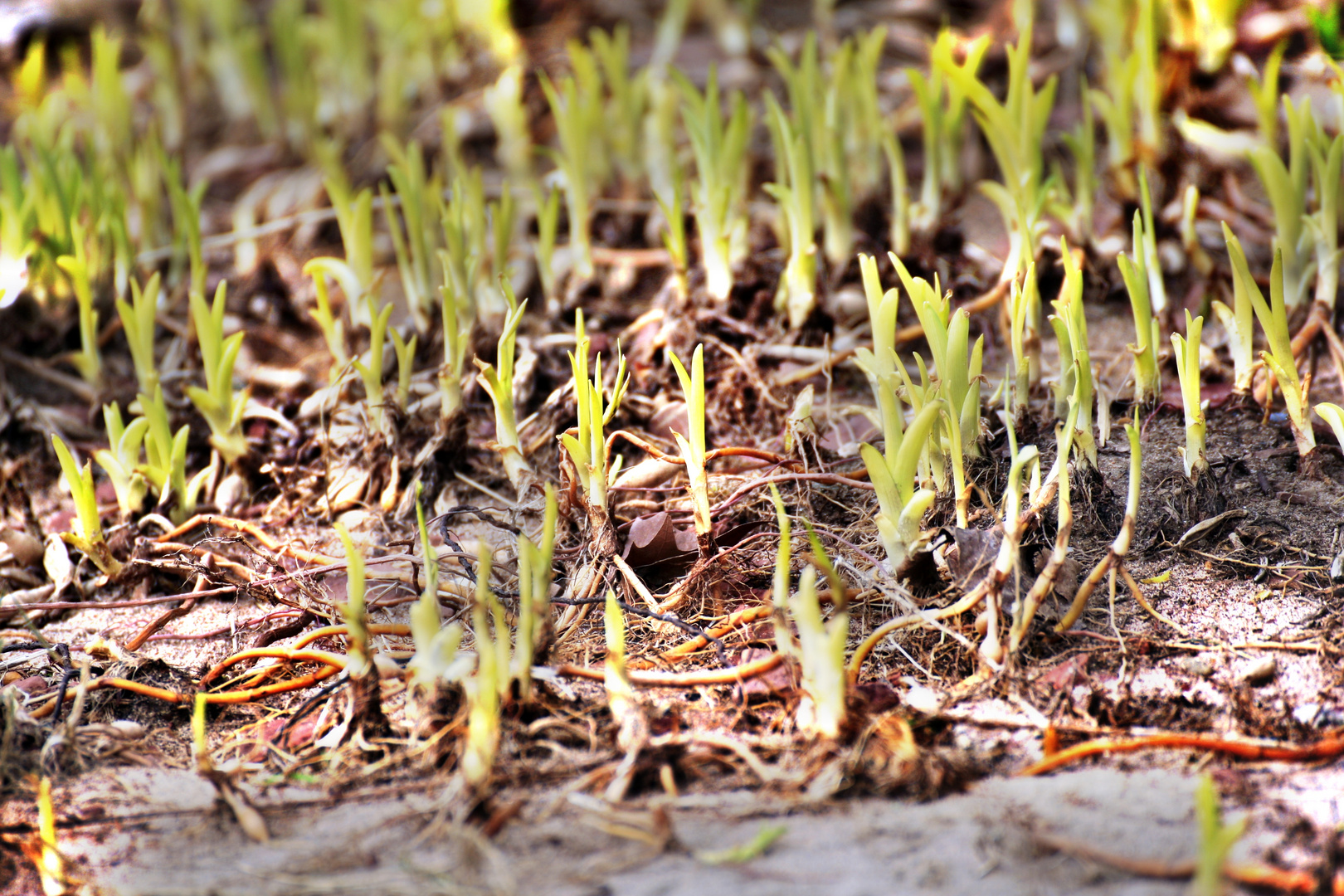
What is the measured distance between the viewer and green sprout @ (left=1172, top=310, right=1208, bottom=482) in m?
1.22

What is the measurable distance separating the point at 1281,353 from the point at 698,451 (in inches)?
29.5

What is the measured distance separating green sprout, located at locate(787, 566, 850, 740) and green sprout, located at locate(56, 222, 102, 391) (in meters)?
1.28

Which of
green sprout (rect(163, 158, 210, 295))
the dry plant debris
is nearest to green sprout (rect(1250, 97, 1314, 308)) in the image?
the dry plant debris

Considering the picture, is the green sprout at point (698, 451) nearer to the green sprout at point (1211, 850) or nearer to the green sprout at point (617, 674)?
the green sprout at point (617, 674)

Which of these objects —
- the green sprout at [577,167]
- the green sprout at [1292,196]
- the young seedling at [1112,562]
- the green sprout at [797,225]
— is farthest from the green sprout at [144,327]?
the green sprout at [1292,196]

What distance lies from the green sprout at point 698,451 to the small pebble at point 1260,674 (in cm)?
61

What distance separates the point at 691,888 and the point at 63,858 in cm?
58

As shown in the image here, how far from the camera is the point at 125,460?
1.48m

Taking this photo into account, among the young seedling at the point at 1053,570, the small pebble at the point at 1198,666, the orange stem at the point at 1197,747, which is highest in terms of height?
the young seedling at the point at 1053,570

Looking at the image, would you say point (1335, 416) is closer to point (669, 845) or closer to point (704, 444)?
point (704, 444)

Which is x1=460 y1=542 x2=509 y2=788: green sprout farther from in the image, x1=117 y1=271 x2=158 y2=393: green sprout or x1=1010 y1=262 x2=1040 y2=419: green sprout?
x1=117 y1=271 x2=158 y2=393: green sprout

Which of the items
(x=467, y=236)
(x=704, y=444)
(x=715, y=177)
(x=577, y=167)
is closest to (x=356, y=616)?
(x=704, y=444)

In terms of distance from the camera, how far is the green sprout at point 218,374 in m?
1.50

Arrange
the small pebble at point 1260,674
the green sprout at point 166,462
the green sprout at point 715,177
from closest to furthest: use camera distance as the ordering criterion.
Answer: the small pebble at point 1260,674 → the green sprout at point 166,462 → the green sprout at point 715,177
